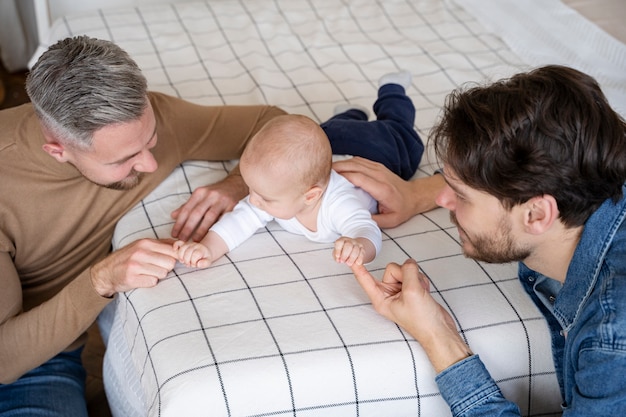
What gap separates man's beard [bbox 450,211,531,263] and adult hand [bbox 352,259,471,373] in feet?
0.35

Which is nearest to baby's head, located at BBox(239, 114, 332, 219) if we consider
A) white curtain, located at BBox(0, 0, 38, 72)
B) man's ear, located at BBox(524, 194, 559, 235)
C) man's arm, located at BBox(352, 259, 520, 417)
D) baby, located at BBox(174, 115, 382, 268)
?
baby, located at BBox(174, 115, 382, 268)

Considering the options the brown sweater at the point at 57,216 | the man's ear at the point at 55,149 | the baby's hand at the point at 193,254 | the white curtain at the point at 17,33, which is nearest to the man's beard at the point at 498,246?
the baby's hand at the point at 193,254

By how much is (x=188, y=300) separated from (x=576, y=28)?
1.47 metres

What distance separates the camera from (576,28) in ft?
7.02

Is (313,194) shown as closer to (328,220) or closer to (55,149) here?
(328,220)

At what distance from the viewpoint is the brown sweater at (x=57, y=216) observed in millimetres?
1405

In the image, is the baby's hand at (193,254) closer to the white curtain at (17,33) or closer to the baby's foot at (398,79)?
the baby's foot at (398,79)

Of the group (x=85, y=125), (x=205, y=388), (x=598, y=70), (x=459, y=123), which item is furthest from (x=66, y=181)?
(x=598, y=70)

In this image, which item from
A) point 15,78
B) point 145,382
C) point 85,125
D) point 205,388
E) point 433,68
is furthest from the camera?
point 15,78

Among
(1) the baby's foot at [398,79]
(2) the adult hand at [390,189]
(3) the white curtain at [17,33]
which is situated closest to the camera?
(2) the adult hand at [390,189]

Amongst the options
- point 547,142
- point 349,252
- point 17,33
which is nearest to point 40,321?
point 349,252

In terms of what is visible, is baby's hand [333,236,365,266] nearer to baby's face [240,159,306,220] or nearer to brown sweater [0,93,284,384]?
baby's face [240,159,306,220]

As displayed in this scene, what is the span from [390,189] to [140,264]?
514 mm

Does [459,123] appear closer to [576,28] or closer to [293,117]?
[293,117]
